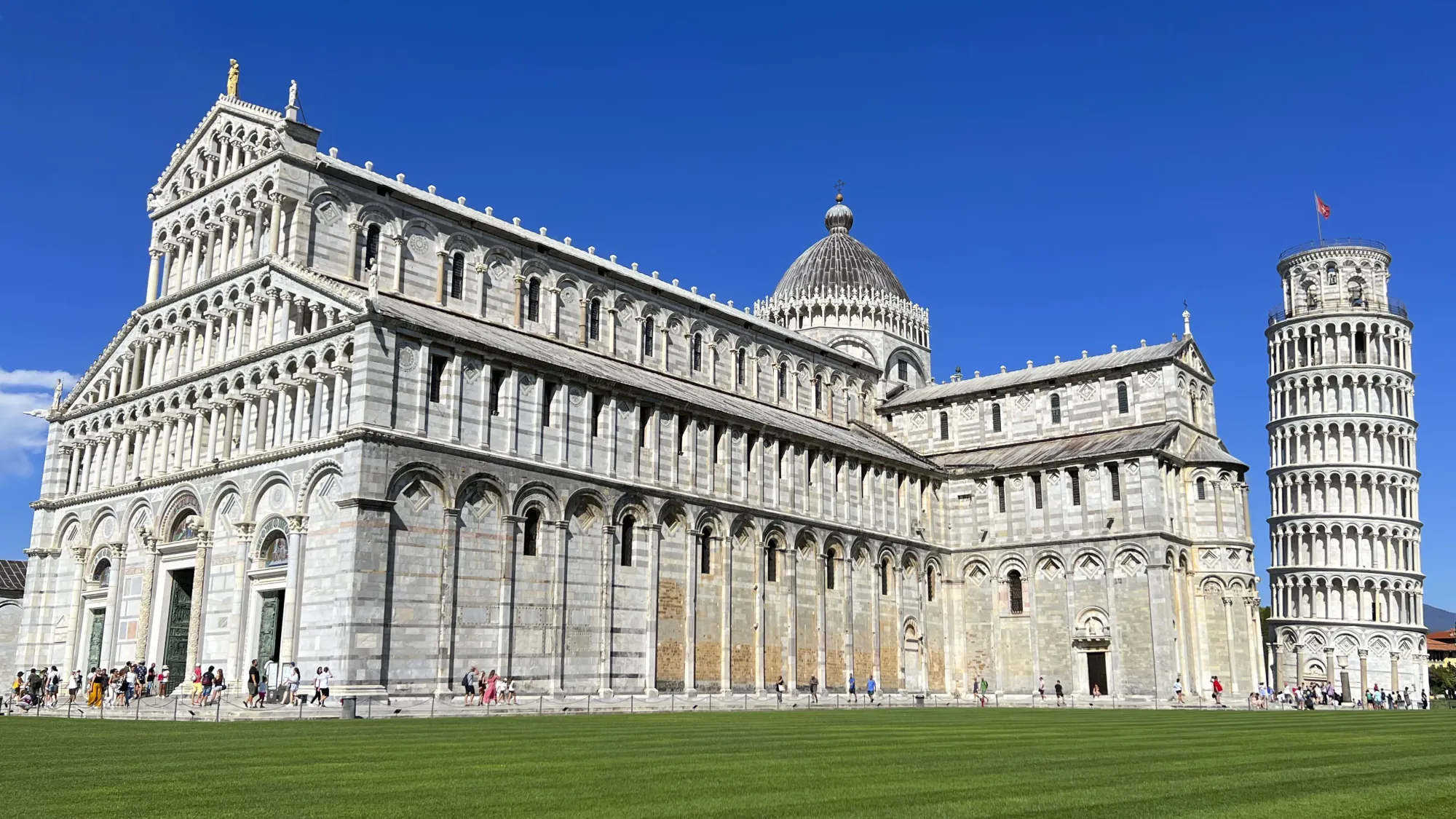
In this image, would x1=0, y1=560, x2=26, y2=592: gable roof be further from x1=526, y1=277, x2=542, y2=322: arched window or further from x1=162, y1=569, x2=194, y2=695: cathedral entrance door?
x1=526, y1=277, x2=542, y2=322: arched window

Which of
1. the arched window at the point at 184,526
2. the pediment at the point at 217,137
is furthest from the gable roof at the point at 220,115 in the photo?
the arched window at the point at 184,526

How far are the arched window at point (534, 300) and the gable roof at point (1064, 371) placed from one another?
27.3m

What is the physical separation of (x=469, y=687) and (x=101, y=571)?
19488 millimetres

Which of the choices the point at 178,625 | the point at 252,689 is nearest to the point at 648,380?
the point at 178,625

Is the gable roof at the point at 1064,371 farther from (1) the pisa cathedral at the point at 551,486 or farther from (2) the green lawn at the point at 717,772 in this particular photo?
(2) the green lawn at the point at 717,772

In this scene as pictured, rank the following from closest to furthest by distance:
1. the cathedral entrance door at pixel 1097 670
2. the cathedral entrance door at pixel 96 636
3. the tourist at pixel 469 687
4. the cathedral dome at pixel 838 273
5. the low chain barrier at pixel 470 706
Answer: the low chain barrier at pixel 470 706, the tourist at pixel 469 687, the cathedral entrance door at pixel 96 636, the cathedral entrance door at pixel 1097 670, the cathedral dome at pixel 838 273

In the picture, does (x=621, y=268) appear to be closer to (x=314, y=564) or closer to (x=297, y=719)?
(x=314, y=564)

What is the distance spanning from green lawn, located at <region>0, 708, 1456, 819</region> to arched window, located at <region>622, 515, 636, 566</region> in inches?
704

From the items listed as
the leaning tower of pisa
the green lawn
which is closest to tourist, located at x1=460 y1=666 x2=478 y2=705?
the green lawn

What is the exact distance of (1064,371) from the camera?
209 ft

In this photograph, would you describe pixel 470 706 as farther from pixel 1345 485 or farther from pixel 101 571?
pixel 1345 485

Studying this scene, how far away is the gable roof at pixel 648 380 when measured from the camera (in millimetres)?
40562

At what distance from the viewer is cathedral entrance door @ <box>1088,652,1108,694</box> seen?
2199 inches

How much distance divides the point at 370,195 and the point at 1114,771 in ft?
121
